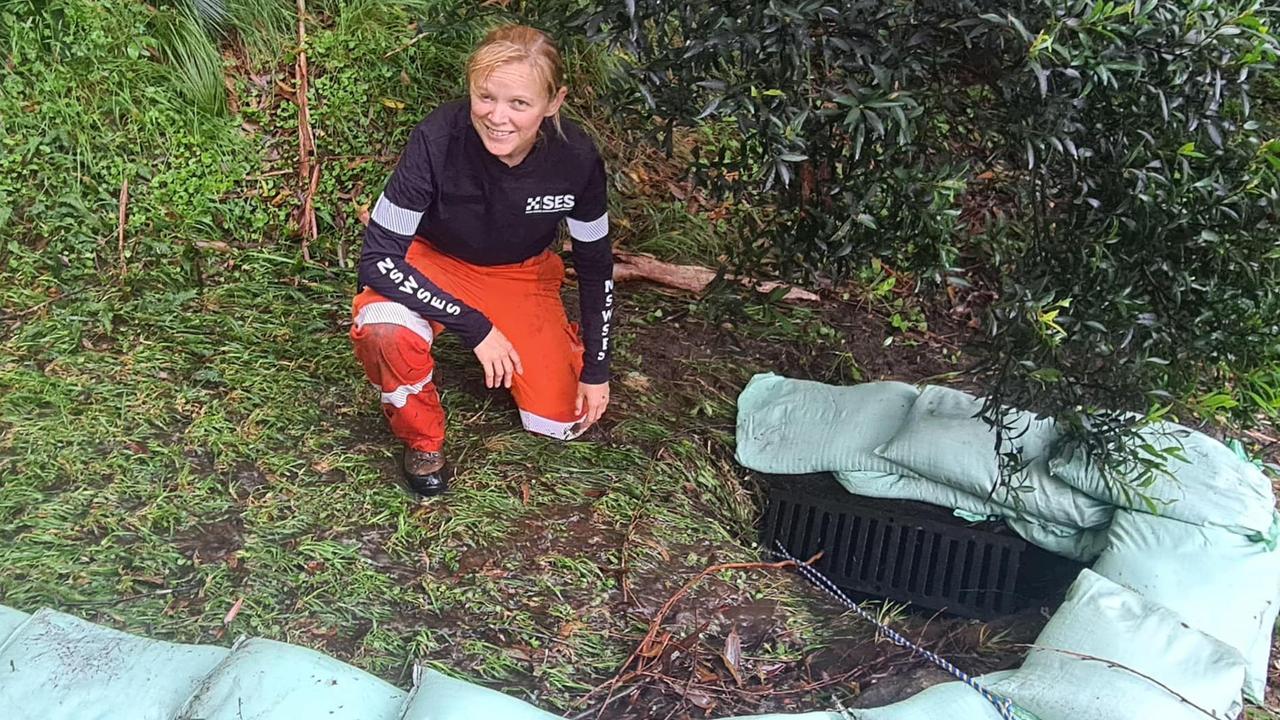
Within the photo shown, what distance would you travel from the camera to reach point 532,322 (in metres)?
3.11

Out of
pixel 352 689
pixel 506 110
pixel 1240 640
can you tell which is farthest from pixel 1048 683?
pixel 506 110

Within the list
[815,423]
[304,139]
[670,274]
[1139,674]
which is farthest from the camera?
[304,139]

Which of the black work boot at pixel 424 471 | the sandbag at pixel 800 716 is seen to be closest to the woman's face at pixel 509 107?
the black work boot at pixel 424 471

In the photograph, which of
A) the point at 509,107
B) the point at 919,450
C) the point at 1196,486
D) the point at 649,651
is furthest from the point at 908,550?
the point at 509,107

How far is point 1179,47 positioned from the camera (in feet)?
6.14

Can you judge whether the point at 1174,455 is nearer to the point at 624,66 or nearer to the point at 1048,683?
the point at 1048,683

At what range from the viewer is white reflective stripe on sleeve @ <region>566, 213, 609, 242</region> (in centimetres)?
282

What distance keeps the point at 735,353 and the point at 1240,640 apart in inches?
70.0

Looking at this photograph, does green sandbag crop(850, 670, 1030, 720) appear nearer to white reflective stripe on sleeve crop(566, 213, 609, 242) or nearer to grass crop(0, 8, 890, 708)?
grass crop(0, 8, 890, 708)

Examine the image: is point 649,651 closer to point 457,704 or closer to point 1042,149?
point 457,704

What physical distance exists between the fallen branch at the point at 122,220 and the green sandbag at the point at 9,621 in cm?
181

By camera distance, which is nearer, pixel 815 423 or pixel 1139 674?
pixel 1139 674

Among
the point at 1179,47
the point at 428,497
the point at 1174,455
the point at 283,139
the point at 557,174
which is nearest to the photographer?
the point at 1179,47

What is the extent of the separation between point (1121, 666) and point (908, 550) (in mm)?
811
